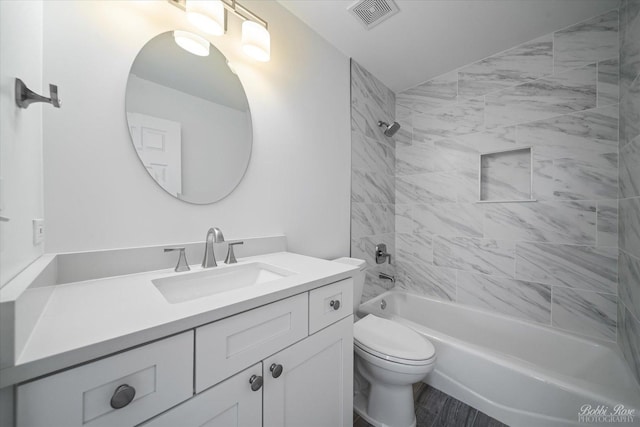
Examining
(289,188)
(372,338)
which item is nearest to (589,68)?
(289,188)

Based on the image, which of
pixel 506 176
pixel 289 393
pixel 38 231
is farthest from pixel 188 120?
pixel 506 176

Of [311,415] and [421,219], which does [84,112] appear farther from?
[421,219]

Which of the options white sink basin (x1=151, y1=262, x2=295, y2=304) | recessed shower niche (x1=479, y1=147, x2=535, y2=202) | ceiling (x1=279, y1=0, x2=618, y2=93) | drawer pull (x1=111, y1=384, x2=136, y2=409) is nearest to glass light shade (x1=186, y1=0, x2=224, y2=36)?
ceiling (x1=279, y1=0, x2=618, y2=93)

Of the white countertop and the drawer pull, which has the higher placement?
the white countertop

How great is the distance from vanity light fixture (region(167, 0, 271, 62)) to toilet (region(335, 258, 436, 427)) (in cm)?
165

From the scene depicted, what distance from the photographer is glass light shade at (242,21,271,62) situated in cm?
115

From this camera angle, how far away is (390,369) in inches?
46.3

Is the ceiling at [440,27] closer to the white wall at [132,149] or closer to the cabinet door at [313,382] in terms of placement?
the white wall at [132,149]

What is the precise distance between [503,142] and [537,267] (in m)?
0.97

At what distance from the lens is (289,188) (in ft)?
4.77

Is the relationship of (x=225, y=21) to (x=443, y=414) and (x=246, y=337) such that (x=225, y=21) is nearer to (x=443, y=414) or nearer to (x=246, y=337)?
(x=246, y=337)

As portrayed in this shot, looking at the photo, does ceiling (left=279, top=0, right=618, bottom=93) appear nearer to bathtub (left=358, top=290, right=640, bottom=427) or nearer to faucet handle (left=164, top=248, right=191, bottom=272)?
faucet handle (left=164, top=248, right=191, bottom=272)

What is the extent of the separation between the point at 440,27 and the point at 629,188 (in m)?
1.47

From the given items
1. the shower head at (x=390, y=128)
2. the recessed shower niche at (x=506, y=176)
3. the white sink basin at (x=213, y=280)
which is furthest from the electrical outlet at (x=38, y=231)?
the recessed shower niche at (x=506, y=176)
